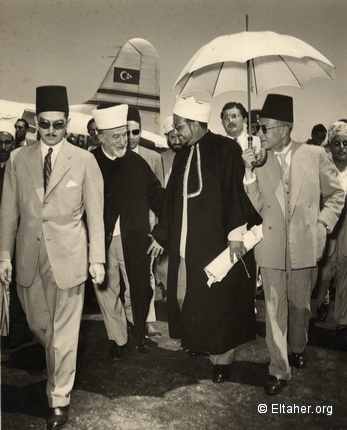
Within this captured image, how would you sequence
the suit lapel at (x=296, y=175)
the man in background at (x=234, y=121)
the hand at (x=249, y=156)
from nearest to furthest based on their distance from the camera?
the hand at (x=249, y=156)
the suit lapel at (x=296, y=175)
the man in background at (x=234, y=121)

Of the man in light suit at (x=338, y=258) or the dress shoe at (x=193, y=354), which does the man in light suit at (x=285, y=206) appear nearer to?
the dress shoe at (x=193, y=354)

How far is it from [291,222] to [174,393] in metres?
1.61

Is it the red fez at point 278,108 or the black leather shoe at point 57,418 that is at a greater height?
the red fez at point 278,108

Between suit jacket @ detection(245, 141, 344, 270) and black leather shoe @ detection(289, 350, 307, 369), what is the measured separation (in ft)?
2.74

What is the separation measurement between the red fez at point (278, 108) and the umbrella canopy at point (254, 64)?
19 cm

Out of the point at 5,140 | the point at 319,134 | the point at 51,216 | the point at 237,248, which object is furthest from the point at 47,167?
the point at 319,134

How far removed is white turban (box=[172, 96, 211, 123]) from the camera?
12.5 ft

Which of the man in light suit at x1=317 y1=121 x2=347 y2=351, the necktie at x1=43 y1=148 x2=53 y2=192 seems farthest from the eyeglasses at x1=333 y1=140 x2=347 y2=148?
the necktie at x1=43 y1=148 x2=53 y2=192

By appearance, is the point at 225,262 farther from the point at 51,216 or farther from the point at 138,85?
the point at 138,85

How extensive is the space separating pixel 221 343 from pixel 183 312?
399 millimetres

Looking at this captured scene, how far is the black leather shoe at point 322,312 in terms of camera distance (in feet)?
16.8

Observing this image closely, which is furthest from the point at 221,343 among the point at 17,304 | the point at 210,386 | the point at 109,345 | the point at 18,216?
the point at 17,304

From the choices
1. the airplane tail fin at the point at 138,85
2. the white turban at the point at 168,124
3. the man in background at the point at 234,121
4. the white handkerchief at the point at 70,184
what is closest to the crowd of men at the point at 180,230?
the white handkerchief at the point at 70,184

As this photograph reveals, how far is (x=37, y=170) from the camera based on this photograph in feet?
10.4
